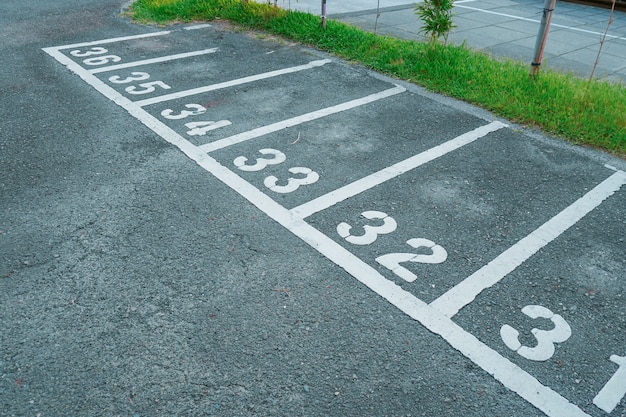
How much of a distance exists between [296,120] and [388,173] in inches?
63.4

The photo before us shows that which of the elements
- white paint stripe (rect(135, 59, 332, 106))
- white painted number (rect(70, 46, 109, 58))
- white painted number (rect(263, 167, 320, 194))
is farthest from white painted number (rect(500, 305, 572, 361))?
white painted number (rect(70, 46, 109, 58))

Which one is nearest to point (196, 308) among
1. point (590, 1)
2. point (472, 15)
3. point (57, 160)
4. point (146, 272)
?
point (146, 272)

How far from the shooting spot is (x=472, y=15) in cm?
1211

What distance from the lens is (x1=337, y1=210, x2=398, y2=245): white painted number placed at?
4109 mm

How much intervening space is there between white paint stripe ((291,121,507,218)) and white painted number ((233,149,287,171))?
31.8 inches

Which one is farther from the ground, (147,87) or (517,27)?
(517,27)

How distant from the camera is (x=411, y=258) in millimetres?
3930

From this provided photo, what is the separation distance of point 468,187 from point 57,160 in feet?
13.6

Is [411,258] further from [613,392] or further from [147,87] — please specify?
[147,87]

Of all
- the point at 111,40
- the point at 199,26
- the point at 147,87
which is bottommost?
the point at 147,87

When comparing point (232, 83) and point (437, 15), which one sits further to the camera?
point (437, 15)

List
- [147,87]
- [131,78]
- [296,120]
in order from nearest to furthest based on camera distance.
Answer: [296,120], [147,87], [131,78]

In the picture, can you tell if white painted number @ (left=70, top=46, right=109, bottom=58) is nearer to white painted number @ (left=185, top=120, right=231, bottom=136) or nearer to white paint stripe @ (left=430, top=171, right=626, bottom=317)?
white painted number @ (left=185, top=120, right=231, bottom=136)

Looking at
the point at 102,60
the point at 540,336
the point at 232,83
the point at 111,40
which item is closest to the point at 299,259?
the point at 540,336
